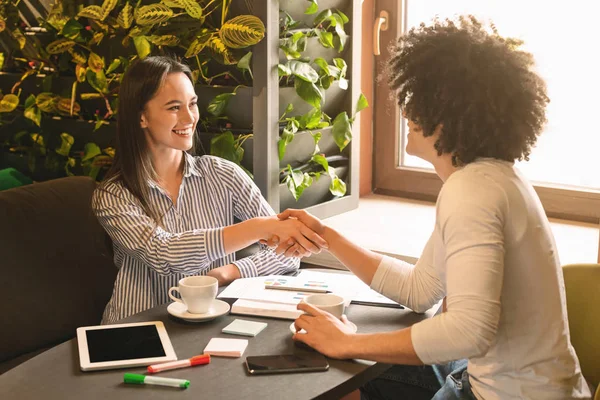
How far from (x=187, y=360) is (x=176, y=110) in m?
0.97

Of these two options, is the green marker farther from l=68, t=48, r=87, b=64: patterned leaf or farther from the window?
l=68, t=48, r=87, b=64: patterned leaf

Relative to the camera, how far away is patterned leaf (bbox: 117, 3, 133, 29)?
2.74 meters

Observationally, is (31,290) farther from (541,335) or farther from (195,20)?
(541,335)

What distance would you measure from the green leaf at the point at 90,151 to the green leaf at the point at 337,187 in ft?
3.16

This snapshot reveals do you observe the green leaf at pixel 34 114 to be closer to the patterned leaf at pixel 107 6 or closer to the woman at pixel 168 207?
the patterned leaf at pixel 107 6

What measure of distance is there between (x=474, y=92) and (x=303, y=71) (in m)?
1.23

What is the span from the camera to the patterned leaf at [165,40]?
2.62m

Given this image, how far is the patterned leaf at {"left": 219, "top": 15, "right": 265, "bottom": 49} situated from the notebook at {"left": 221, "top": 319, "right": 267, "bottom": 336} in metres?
1.08

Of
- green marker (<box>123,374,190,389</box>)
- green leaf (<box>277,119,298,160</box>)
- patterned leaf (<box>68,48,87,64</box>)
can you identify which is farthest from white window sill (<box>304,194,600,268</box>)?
green marker (<box>123,374,190,389</box>)

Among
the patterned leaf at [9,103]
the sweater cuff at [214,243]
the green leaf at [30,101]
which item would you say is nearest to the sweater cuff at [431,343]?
the sweater cuff at [214,243]

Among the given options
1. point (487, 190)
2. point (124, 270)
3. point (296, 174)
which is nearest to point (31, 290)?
point (124, 270)

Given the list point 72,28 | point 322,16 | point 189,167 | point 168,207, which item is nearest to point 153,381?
point 168,207

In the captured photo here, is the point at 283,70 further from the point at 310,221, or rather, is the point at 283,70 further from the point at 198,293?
the point at 198,293

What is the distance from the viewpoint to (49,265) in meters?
2.12
